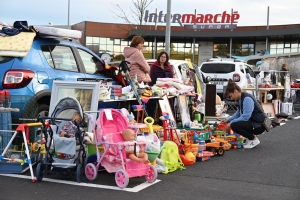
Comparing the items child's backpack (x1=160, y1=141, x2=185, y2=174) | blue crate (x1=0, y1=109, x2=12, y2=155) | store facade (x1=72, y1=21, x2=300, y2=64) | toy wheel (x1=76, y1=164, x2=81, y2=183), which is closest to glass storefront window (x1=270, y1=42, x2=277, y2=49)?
store facade (x1=72, y1=21, x2=300, y2=64)

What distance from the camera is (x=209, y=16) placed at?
45.3 metres

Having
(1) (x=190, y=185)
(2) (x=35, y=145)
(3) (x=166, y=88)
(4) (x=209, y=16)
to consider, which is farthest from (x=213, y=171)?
(4) (x=209, y=16)

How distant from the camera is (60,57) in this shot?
28.5ft

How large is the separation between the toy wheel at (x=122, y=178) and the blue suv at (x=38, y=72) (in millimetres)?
2072

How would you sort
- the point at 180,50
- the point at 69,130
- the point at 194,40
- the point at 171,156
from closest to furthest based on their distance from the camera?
1. the point at 69,130
2. the point at 171,156
3. the point at 194,40
4. the point at 180,50

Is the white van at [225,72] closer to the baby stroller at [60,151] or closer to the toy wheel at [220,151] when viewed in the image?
the toy wheel at [220,151]

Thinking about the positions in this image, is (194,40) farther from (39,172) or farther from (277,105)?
(39,172)

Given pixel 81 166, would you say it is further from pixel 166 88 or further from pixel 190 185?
pixel 166 88

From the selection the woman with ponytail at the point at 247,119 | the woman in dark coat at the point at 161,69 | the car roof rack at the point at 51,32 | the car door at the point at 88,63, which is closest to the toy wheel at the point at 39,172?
the car roof rack at the point at 51,32

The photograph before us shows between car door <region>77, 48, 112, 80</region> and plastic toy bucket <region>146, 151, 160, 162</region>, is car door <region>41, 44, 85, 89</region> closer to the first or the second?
car door <region>77, 48, 112, 80</region>

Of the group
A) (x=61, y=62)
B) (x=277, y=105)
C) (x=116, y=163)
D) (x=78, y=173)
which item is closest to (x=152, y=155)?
(x=116, y=163)

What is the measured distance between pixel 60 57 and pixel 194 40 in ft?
124

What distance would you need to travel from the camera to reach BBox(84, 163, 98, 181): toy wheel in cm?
661

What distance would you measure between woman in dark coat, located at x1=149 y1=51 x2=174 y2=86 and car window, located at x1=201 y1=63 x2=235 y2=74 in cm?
887
